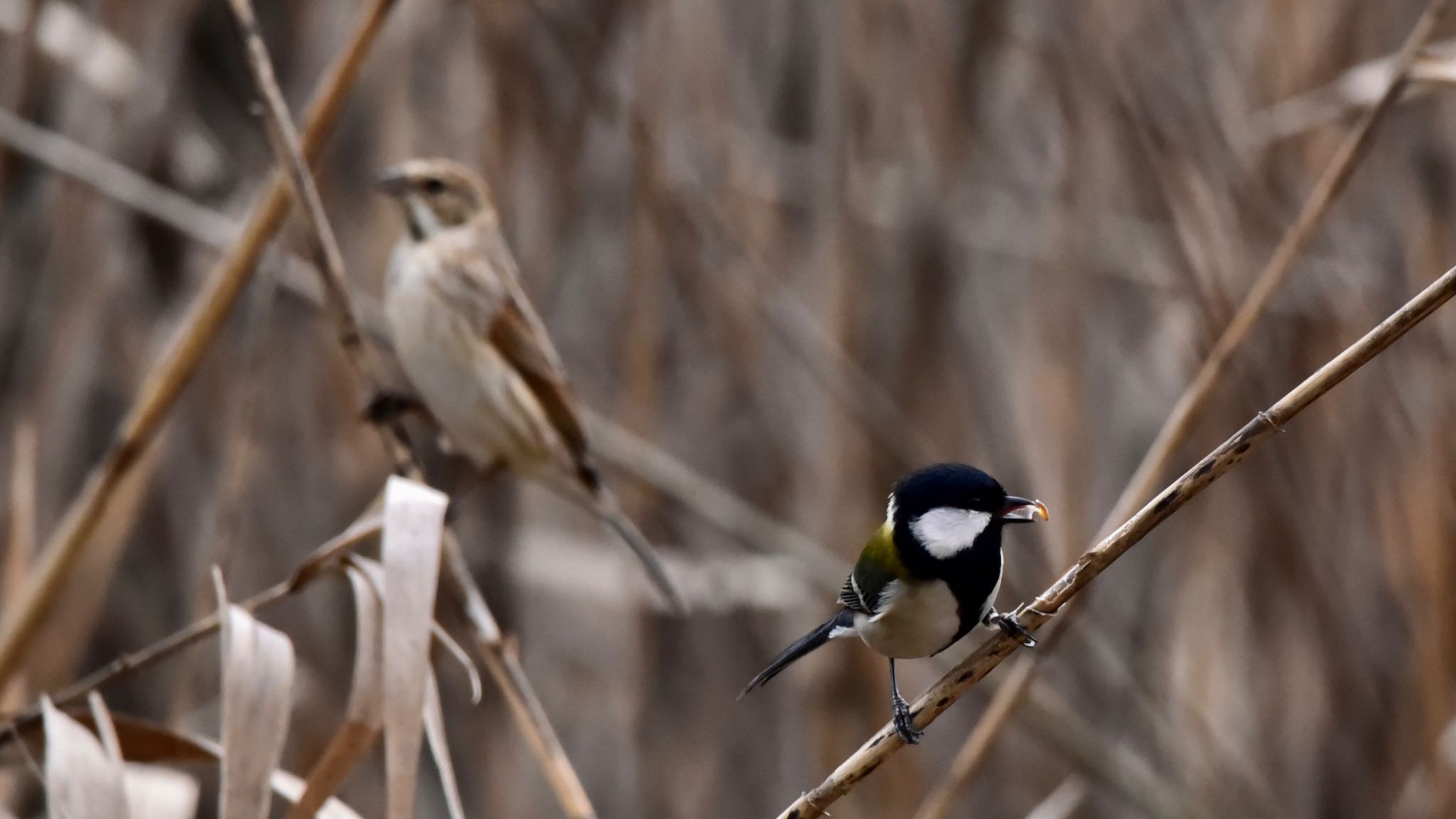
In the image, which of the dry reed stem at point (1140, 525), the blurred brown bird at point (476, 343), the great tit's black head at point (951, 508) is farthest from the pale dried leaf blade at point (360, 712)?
the blurred brown bird at point (476, 343)

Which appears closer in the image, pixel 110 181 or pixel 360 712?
pixel 360 712

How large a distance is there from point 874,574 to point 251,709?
64 cm

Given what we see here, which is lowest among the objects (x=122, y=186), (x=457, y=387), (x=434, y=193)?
(x=457, y=387)

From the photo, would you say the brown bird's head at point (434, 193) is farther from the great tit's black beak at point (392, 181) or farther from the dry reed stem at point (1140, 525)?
the dry reed stem at point (1140, 525)

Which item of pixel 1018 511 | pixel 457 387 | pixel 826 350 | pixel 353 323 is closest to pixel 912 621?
pixel 1018 511

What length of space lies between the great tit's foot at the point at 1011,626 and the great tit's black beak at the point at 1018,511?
92 millimetres

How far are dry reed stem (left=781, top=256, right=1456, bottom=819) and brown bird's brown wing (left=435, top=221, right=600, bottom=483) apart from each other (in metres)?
1.72

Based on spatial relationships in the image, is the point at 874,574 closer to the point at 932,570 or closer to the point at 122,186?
the point at 932,570

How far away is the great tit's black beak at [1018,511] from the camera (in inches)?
51.3

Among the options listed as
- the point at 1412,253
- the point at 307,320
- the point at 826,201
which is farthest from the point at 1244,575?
the point at 307,320

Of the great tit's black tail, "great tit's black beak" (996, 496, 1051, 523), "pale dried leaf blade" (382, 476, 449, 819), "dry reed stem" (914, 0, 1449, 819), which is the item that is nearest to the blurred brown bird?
"dry reed stem" (914, 0, 1449, 819)

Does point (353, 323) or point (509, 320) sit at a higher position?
point (353, 323)

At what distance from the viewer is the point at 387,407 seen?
2.56 m

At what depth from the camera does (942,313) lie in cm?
290
